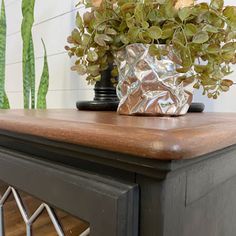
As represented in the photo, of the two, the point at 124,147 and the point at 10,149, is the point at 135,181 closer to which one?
the point at 124,147

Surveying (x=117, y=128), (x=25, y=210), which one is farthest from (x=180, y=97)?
(x=25, y=210)

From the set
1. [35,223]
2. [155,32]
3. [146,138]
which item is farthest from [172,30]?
[35,223]

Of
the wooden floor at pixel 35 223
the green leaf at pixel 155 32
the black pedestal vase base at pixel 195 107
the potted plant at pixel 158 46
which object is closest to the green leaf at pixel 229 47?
the potted plant at pixel 158 46

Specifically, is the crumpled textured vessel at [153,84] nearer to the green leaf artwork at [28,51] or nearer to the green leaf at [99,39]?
the green leaf at [99,39]

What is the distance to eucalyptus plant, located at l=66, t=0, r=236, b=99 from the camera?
43 centimetres

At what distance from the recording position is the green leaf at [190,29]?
1.36 ft

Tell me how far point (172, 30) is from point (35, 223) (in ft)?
1.27

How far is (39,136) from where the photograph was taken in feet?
1.28

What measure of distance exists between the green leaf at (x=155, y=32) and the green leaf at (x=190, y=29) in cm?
4

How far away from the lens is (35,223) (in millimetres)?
456

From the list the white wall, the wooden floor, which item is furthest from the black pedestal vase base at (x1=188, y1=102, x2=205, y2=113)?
the white wall

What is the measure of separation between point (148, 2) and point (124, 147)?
0.28 m

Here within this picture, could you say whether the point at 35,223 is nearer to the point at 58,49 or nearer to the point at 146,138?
the point at 146,138

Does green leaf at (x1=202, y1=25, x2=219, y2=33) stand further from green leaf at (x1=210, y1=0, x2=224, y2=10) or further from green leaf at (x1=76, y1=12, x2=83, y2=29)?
green leaf at (x1=76, y1=12, x2=83, y2=29)
